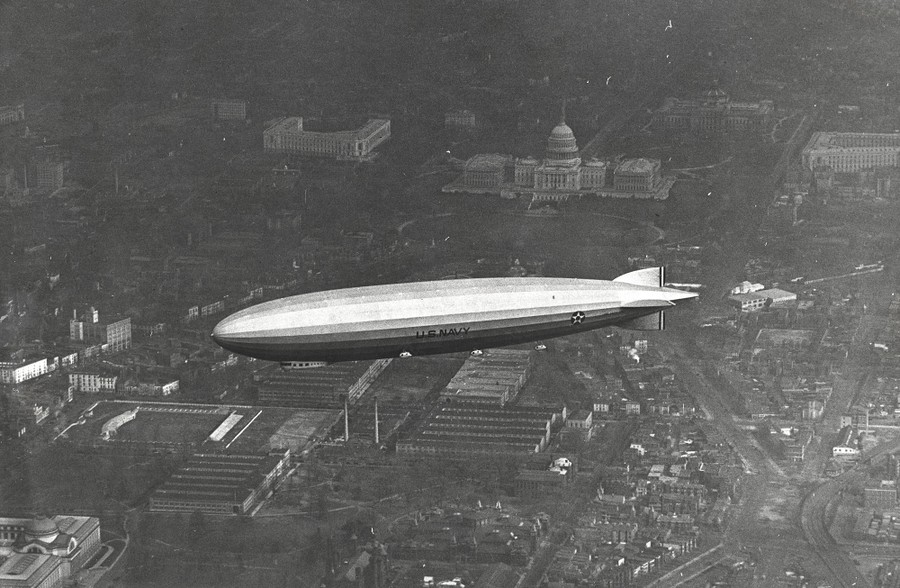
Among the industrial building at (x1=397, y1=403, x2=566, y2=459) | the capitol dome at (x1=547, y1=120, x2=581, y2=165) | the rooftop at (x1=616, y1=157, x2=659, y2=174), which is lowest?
the industrial building at (x1=397, y1=403, x2=566, y2=459)

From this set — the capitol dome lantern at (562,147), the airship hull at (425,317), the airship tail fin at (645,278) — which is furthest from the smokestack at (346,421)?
the capitol dome lantern at (562,147)

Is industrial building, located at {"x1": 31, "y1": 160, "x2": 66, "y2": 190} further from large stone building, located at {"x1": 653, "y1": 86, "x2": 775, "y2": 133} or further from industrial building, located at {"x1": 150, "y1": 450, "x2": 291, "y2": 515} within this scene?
large stone building, located at {"x1": 653, "y1": 86, "x2": 775, "y2": 133}

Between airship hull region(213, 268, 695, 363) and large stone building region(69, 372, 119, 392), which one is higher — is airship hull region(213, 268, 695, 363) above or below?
above

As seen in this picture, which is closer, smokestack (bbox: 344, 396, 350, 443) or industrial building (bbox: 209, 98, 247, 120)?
smokestack (bbox: 344, 396, 350, 443)

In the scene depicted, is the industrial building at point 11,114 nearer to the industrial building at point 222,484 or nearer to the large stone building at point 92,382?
the large stone building at point 92,382

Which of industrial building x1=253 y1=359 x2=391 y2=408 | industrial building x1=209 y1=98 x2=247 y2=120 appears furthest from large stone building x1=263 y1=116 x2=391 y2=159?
industrial building x1=253 y1=359 x2=391 y2=408

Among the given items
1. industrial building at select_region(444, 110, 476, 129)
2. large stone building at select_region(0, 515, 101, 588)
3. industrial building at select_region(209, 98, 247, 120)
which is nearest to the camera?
large stone building at select_region(0, 515, 101, 588)

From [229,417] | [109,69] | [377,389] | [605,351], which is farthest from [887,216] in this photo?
[109,69]

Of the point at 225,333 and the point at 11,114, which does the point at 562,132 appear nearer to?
the point at 11,114
